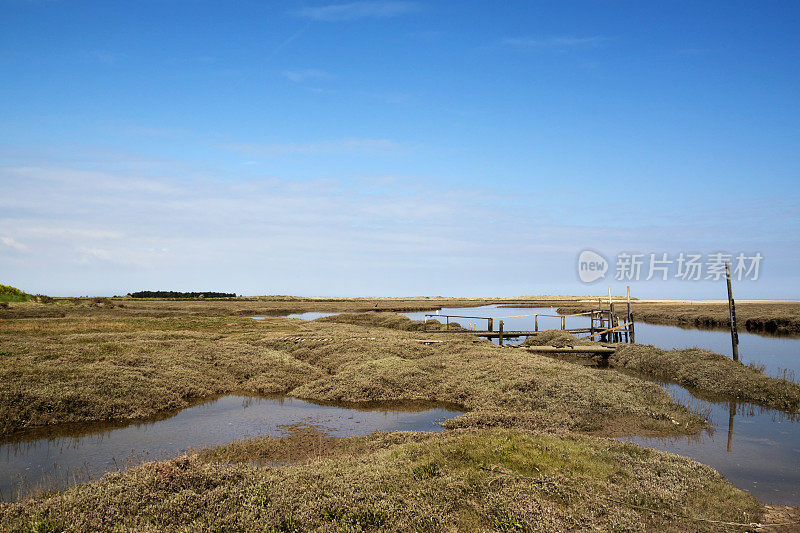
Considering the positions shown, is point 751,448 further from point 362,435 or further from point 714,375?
point 362,435

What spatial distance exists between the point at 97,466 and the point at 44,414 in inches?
239

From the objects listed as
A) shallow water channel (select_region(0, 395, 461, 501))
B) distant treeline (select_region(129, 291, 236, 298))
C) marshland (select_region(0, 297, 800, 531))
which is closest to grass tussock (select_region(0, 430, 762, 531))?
marshland (select_region(0, 297, 800, 531))

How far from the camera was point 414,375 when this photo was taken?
22.4 metres

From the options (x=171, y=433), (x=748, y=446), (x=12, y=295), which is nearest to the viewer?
(x=748, y=446)

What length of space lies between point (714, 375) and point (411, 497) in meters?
20.7

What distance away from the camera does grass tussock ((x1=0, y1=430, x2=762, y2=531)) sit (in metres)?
8.08

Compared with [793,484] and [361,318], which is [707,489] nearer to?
[793,484]

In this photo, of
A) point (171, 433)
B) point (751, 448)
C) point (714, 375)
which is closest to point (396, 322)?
point (714, 375)

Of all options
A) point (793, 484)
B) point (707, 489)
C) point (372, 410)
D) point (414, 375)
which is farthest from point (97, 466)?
point (793, 484)

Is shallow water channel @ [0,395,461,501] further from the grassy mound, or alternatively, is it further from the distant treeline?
the distant treeline

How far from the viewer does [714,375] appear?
74.3 ft

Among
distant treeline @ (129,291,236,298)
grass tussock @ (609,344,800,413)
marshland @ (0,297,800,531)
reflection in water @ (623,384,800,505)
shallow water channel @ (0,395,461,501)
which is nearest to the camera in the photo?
marshland @ (0,297,800,531)

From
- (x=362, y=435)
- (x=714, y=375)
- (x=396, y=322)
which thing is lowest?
(x=362, y=435)

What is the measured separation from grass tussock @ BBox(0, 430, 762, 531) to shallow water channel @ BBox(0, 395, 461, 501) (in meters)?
3.25
